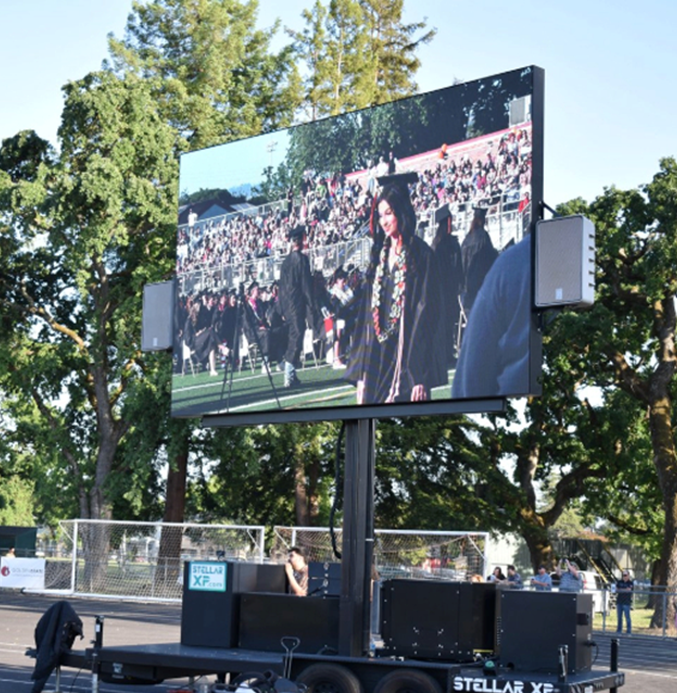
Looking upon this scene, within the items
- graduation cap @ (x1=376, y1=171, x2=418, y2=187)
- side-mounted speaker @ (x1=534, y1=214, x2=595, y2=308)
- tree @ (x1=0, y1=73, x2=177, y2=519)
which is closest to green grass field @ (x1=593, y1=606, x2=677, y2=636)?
tree @ (x1=0, y1=73, x2=177, y2=519)

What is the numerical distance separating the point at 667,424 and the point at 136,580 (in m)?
16.7

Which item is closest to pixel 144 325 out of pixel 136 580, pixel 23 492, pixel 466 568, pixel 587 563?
pixel 466 568

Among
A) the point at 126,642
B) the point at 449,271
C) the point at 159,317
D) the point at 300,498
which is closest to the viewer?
the point at 449,271

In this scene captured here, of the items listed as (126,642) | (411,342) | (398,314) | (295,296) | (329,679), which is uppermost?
(295,296)

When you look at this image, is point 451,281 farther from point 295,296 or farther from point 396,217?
point 295,296


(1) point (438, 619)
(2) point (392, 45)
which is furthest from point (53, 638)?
(2) point (392, 45)

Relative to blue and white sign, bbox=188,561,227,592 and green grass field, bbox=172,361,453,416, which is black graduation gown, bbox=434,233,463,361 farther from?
blue and white sign, bbox=188,561,227,592

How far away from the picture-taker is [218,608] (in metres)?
14.2

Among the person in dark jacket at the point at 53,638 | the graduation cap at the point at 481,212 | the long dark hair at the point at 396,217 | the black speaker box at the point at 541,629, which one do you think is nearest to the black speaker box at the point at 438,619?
the black speaker box at the point at 541,629

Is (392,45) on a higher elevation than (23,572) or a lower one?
higher

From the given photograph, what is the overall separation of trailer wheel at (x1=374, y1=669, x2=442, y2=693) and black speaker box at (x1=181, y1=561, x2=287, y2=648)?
98.2 inches

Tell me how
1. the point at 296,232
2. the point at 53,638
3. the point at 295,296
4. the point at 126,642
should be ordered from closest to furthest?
the point at 295,296, the point at 296,232, the point at 53,638, the point at 126,642

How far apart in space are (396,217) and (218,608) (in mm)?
5117

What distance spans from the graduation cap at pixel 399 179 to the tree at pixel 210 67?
110ft
